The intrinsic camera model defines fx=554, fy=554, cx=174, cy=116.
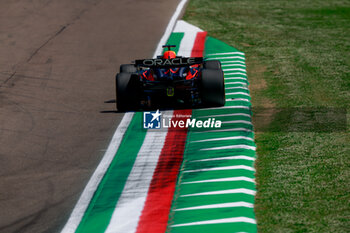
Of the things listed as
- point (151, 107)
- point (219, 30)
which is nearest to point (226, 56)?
point (219, 30)

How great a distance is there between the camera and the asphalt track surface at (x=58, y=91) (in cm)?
1180

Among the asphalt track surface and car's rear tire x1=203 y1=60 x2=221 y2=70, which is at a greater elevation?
car's rear tire x1=203 y1=60 x2=221 y2=70

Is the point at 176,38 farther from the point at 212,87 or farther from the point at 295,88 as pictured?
the point at 212,87

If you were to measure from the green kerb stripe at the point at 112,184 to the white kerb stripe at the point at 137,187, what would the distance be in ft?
0.39

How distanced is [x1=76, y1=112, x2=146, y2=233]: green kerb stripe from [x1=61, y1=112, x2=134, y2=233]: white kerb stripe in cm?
9

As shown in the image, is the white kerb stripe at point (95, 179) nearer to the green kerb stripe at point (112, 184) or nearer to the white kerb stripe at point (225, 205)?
the green kerb stripe at point (112, 184)

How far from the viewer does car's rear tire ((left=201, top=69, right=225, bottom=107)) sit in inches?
632

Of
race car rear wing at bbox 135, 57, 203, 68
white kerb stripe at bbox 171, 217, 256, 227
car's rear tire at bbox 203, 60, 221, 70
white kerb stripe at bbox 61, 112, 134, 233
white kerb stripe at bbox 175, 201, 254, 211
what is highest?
race car rear wing at bbox 135, 57, 203, 68

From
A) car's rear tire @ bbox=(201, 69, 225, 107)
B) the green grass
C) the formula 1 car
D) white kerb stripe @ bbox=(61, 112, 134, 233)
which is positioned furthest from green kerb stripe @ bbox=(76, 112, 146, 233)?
the green grass

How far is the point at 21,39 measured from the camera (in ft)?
88.6

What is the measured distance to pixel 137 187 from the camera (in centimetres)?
1193

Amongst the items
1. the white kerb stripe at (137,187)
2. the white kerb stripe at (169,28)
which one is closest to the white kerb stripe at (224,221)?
the white kerb stripe at (137,187)

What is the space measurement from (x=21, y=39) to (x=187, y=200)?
1851 cm

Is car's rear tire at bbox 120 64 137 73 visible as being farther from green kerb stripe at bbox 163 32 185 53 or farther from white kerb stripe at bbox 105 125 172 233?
green kerb stripe at bbox 163 32 185 53
